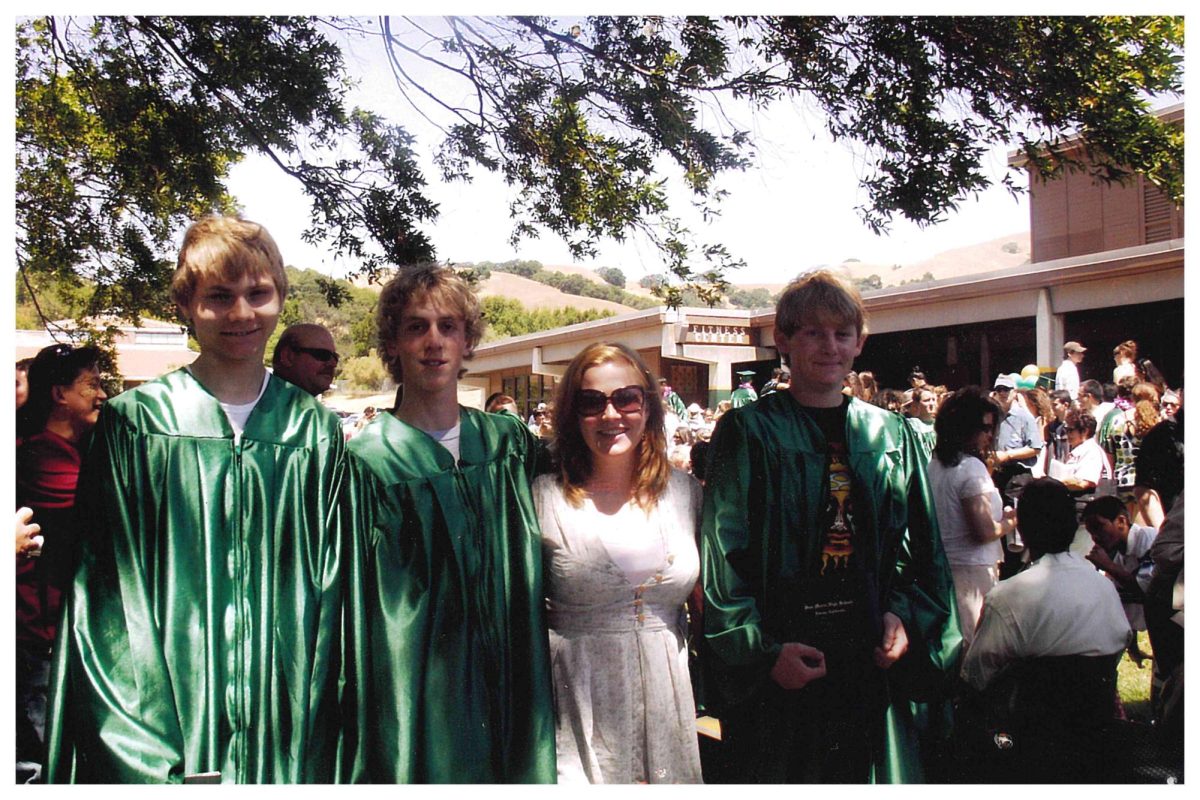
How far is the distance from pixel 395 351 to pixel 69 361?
1345 mm

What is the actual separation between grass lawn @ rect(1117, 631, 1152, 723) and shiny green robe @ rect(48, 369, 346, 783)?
3640mm

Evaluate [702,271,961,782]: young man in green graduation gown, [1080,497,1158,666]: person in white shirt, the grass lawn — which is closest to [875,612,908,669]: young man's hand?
[702,271,961,782]: young man in green graduation gown

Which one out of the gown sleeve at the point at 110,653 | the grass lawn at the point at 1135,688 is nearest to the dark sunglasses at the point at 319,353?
the gown sleeve at the point at 110,653

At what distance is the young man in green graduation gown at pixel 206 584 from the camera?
202cm

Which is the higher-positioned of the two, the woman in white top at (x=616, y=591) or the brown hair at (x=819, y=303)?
the brown hair at (x=819, y=303)

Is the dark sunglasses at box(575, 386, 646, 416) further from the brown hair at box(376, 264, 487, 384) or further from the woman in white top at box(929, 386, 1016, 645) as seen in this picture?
the woman in white top at box(929, 386, 1016, 645)

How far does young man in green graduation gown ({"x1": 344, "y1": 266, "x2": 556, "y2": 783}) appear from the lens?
2170 millimetres

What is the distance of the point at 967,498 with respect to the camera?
4016mm

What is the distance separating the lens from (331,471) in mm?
2193

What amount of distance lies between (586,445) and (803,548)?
2.02 ft

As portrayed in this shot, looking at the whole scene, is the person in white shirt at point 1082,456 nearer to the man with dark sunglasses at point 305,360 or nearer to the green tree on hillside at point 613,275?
the green tree on hillside at point 613,275

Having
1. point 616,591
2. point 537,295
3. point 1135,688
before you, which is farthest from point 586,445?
point 1135,688

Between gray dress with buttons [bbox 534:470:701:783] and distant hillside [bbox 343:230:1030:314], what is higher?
distant hillside [bbox 343:230:1030:314]

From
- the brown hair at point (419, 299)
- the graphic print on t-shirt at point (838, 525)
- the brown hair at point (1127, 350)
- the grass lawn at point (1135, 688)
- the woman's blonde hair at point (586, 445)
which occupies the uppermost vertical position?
the brown hair at point (1127, 350)
